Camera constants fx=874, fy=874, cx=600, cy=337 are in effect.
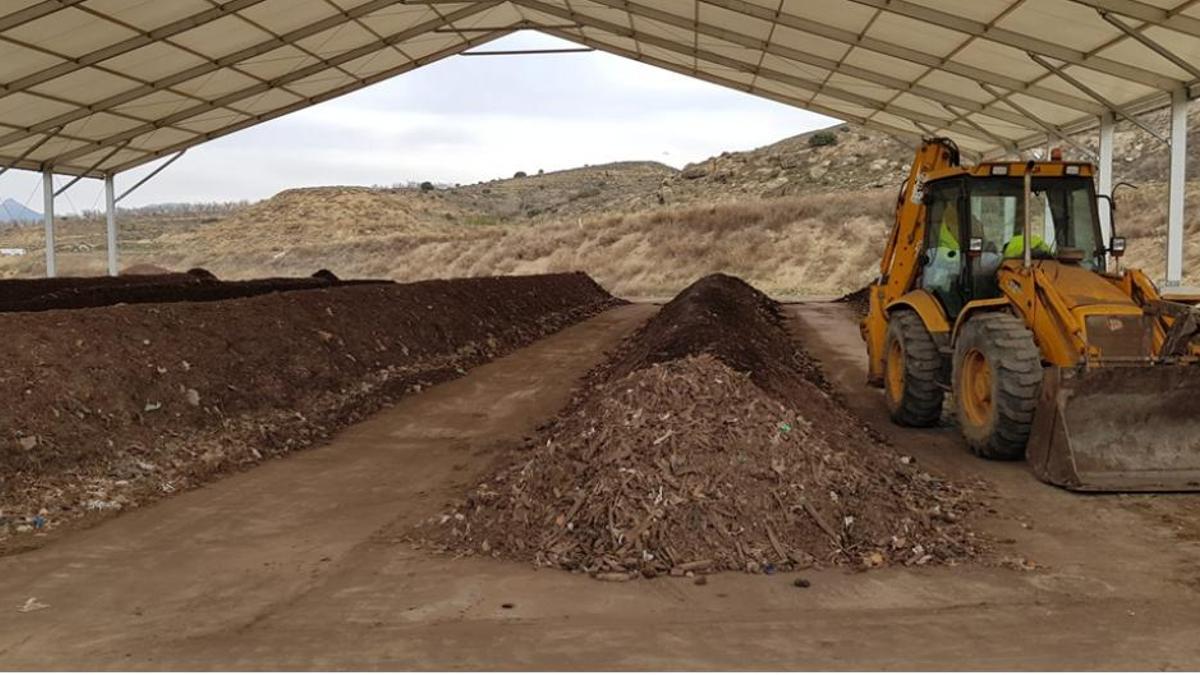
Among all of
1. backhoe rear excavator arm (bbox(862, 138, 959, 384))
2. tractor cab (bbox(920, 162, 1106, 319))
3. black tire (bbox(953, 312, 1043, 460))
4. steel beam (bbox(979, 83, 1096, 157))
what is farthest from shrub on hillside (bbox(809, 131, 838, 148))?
black tire (bbox(953, 312, 1043, 460))

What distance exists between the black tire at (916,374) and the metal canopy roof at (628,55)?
642 cm

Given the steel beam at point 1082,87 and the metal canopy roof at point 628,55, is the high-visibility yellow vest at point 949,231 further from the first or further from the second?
the steel beam at point 1082,87

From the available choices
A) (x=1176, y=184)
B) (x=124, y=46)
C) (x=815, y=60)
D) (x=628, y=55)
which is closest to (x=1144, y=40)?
(x=1176, y=184)

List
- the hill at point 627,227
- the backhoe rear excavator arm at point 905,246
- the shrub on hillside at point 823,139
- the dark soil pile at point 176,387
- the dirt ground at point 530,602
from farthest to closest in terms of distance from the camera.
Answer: the shrub on hillside at point 823,139
the hill at point 627,227
the backhoe rear excavator arm at point 905,246
the dark soil pile at point 176,387
the dirt ground at point 530,602

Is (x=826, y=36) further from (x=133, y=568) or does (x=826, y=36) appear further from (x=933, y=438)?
(x=133, y=568)

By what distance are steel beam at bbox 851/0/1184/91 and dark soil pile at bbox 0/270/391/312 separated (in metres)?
12.9

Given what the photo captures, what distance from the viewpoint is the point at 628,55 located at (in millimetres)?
27281

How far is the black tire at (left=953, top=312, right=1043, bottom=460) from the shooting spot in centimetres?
759

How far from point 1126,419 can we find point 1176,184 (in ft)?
33.5

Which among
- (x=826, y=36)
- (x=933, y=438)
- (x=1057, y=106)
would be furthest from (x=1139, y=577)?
(x=1057, y=106)

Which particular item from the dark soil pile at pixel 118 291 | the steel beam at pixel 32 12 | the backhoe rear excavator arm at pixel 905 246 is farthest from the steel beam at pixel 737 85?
the backhoe rear excavator arm at pixel 905 246

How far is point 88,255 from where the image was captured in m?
65.9

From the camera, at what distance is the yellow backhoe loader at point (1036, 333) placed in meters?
7.13

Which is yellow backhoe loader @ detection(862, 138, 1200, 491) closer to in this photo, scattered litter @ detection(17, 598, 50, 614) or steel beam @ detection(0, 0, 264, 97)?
scattered litter @ detection(17, 598, 50, 614)
